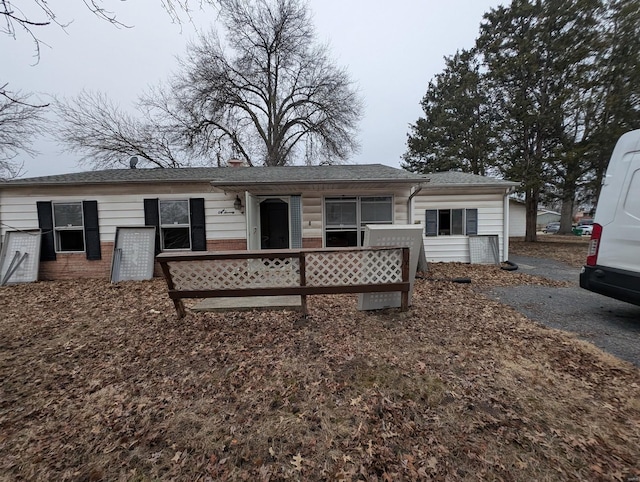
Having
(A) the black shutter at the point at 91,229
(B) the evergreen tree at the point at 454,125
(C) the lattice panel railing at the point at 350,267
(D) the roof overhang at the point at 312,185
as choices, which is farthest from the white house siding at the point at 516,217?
(A) the black shutter at the point at 91,229

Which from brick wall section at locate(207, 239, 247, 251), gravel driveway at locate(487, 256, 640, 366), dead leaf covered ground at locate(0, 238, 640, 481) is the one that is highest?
brick wall section at locate(207, 239, 247, 251)

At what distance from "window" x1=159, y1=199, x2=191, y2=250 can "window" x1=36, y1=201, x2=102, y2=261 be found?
70.7 inches

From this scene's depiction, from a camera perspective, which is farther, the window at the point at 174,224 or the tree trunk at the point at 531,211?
the tree trunk at the point at 531,211

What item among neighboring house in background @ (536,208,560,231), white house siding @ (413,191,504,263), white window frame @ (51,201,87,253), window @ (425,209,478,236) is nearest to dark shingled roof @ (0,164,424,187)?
white window frame @ (51,201,87,253)

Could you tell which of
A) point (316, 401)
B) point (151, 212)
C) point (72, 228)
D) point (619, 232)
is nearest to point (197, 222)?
point (151, 212)

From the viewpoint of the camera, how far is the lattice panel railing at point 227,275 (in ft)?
12.6

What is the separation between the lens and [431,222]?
28.3ft

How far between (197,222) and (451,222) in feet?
25.6

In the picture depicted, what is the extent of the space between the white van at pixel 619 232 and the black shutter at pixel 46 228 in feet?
39.0

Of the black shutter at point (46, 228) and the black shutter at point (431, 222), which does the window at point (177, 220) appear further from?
the black shutter at point (431, 222)

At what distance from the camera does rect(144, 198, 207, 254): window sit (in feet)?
25.0

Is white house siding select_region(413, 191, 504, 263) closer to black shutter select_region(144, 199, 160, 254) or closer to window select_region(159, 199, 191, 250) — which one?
window select_region(159, 199, 191, 250)

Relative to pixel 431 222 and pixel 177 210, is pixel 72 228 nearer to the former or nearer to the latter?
pixel 177 210

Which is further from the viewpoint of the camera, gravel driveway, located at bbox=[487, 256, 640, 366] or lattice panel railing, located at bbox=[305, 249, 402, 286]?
lattice panel railing, located at bbox=[305, 249, 402, 286]
